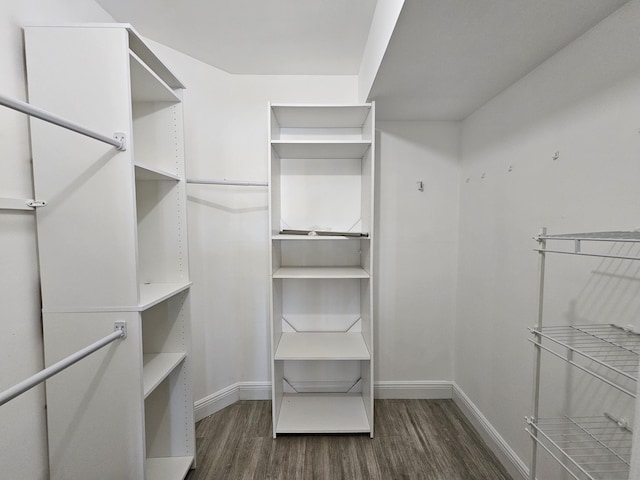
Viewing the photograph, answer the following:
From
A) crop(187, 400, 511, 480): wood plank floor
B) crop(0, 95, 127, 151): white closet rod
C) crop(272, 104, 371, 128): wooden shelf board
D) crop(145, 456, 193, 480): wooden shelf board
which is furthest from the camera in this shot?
crop(272, 104, 371, 128): wooden shelf board

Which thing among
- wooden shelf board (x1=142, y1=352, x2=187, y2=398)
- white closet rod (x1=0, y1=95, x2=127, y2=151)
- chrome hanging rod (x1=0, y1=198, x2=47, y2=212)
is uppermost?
white closet rod (x1=0, y1=95, x2=127, y2=151)

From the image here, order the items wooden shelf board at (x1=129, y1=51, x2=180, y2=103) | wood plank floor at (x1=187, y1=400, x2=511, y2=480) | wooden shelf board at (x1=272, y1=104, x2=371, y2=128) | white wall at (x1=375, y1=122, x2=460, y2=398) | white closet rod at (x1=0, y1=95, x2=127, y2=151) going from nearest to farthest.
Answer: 1. white closet rod at (x1=0, y1=95, x2=127, y2=151)
2. wooden shelf board at (x1=129, y1=51, x2=180, y2=103)
3. wood plank floor at (x1=187, y1=400, x2=511, y2=480)
4. wooden shelf board at (x1=272, y1=104, x2=371, y2=128)
5. white wall at (x1=375, y1=122, x2=460, y2=398)

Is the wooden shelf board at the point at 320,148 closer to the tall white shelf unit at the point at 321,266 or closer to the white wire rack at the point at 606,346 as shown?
the tall white shelf unit at the point at 321,266

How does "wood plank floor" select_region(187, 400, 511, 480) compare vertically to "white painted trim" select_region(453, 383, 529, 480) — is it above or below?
below

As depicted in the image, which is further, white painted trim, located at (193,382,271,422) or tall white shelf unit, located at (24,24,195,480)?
white painted trim, located at (193,382,271,422)

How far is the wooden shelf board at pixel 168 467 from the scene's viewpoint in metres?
1.53

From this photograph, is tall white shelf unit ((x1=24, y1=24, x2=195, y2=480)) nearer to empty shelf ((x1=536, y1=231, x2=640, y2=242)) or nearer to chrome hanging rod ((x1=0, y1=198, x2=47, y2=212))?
chrome hanging rod ((x1=0, y1=198, x2=47, y2=212))

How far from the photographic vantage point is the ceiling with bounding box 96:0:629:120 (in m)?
1.09

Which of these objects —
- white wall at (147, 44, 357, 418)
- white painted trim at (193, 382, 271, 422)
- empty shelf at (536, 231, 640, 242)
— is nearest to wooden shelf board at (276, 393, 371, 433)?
white painted trim at (193, 382, 271, 422)

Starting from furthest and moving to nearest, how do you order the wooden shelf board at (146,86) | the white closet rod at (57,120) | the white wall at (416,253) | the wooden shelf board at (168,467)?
1. the white wall at (416,253)
2. the wooden shelf board at (168,467)
3. the wooden shelf board at (146,86)
4. the white closet rod at (57,120)

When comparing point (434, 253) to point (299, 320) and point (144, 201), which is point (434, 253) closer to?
point (299, 320)

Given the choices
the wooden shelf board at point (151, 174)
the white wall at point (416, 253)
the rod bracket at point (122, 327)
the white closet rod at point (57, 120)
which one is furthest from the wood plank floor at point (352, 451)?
the white closet rod at point (57, 120)

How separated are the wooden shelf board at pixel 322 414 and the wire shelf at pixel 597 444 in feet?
3.54

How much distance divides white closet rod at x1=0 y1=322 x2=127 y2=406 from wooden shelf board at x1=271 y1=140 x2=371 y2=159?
1.31 meters
